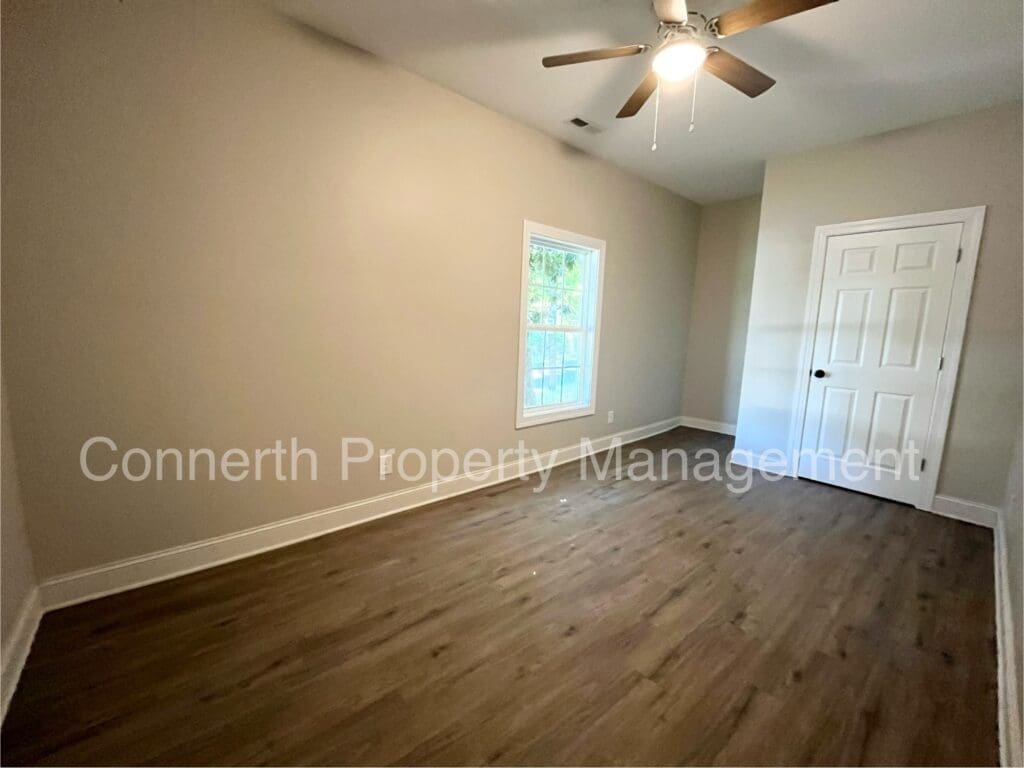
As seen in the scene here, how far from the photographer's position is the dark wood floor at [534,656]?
4.21ft

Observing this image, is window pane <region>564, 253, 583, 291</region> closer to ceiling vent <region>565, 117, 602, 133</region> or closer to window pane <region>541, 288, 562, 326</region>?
window pane <region>541, 288, 562, 326</region>

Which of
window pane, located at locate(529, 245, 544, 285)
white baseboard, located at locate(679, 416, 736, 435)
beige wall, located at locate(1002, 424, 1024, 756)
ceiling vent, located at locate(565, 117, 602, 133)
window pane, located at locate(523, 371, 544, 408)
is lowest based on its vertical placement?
white baseboard, located at locate(679, 416, 736, 435)

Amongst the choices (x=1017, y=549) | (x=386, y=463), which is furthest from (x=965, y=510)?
(x=386, y=463)

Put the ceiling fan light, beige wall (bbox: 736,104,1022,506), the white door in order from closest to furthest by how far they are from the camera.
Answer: the ceiling fan light < beige wall (bbox: 736,104,1022,506) < the white door

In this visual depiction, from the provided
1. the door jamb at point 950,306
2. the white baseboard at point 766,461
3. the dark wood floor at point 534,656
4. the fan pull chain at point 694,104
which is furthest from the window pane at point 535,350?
the door jamb at point 950,306

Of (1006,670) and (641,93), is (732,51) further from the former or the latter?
(1006,670)

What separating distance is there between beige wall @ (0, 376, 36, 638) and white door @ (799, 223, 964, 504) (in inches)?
193

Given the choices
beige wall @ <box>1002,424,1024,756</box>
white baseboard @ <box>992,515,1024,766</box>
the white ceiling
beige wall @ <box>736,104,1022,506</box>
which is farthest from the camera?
beige wall @ <box>736,104,1022,506</box>

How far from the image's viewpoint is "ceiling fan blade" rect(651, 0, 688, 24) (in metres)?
1.66

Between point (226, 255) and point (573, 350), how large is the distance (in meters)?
2.88

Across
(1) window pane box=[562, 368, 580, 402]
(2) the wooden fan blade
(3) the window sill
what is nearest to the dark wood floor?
(3) the window sill

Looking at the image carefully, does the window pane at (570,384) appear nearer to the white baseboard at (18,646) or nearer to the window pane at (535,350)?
the window pane at (535,350)

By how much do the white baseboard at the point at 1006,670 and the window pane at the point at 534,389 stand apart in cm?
288

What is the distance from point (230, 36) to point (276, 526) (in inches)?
98.9
